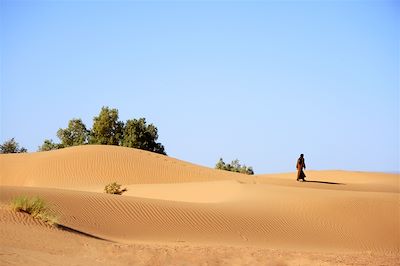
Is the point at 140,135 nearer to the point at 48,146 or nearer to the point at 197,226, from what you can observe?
the point at 48,146

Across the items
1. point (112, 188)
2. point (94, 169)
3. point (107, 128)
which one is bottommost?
point (112, 188)

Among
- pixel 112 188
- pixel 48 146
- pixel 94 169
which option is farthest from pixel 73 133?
pixel 112 188

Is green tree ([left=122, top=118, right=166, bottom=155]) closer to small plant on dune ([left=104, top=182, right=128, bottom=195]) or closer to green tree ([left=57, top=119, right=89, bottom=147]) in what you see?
green tree ([left=57, top=119, right=89, bottom=147])

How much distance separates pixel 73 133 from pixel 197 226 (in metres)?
42.0

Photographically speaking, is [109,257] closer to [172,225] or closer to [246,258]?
[246,258]

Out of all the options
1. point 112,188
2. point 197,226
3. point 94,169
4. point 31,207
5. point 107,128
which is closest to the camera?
point 31,207

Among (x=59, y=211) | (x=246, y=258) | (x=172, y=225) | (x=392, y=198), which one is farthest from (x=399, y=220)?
(x=59, y=211)

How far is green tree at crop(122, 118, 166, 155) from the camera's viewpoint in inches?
2124

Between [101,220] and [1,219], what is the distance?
155 inches

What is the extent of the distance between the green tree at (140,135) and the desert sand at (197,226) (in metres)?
20.6

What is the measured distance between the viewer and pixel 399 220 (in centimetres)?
1969

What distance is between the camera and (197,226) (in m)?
16.6

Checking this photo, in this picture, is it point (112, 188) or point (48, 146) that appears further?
point (48, 146)

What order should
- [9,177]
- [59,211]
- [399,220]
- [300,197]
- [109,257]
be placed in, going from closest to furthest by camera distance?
1. [109,257]
2. [59,211]
3. [399,220]
4. [300,197]
5. [9,177]
